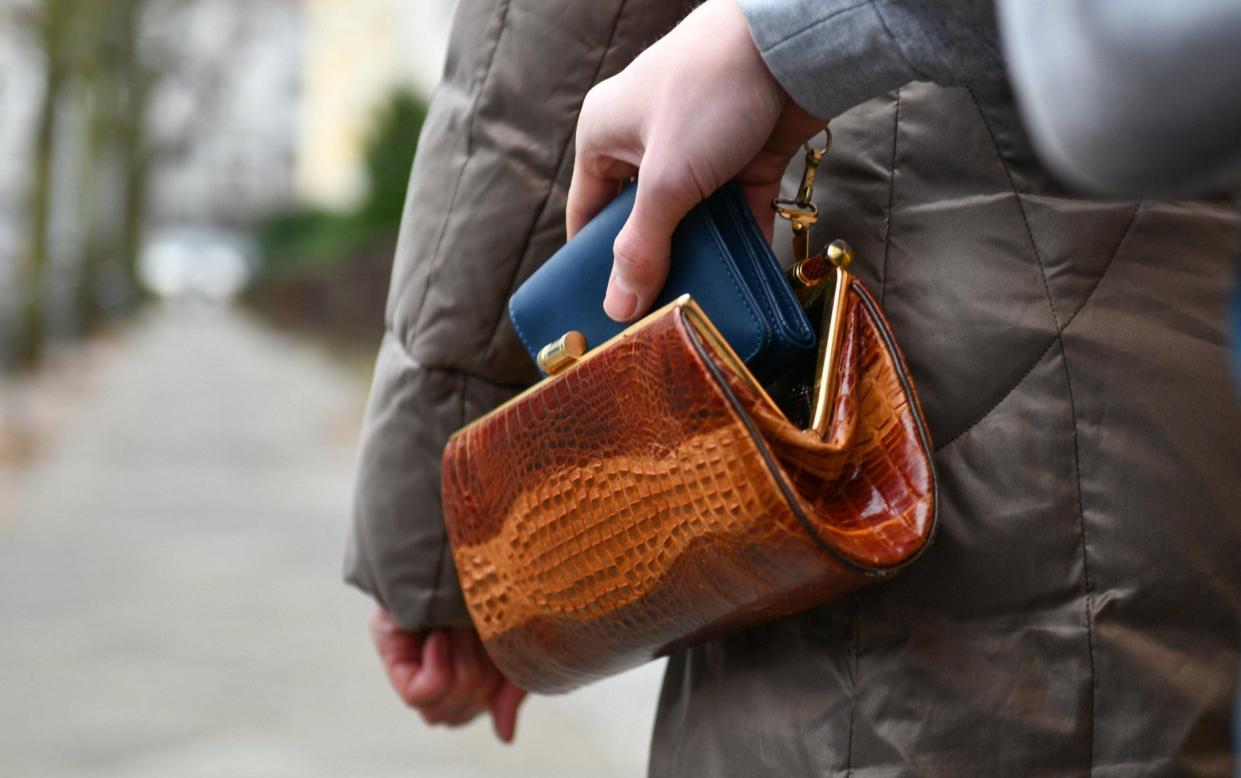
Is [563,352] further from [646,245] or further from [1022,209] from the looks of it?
[1022,209]

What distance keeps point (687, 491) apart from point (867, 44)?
1.11 feet

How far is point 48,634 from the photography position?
4.91m

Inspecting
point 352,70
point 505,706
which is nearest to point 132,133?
point 352,70

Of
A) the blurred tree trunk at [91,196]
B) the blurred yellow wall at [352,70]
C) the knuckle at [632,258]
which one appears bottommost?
the knuckle at [632,258]

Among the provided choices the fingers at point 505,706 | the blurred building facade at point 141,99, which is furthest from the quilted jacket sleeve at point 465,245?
the blurred building facade at point 141,99

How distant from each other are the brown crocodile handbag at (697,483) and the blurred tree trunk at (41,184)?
515 inches

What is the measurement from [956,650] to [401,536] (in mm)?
653

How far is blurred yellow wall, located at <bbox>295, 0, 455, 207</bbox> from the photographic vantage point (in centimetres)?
1797

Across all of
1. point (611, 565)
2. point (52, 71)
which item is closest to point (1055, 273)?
point (611, 565)

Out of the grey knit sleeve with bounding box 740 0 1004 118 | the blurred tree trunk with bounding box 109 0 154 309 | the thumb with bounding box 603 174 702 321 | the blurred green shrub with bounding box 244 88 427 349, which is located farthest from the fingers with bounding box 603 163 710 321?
the blurred tree trunk with bounding box 109 0 154 309

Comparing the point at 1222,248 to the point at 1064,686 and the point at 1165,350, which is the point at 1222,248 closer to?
the point at 1165,350

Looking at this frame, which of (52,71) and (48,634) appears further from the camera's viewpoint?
(52,71)

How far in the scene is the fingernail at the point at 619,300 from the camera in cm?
113

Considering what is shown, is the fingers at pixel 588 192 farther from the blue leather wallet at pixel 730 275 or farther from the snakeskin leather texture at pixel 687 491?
the snakeskin leather texture at pixel 687 491
